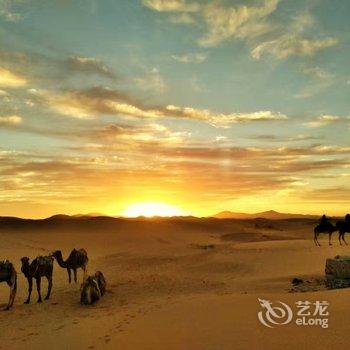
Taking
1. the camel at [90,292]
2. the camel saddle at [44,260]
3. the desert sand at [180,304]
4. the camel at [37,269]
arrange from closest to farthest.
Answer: the desert sand at [180,304] < the camel at [90,292] < the camel at [37,269] < the camel saddle at [44,260]

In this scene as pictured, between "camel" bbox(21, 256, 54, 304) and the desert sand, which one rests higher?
"camel" bbox(21, 256, 54, 304)

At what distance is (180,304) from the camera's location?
35.2 ft

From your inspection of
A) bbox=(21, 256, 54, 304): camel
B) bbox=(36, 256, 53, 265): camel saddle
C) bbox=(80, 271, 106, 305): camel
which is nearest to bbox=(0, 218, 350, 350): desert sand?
bbox=(80, 271, 106, 305): camel

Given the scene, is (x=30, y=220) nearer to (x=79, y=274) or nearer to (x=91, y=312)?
(x=79, y=274)

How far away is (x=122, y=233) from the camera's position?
48.2m

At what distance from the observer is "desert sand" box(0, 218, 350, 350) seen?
7.62 metres

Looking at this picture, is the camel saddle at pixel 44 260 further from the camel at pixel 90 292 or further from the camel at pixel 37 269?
the camel at pixel 90 292

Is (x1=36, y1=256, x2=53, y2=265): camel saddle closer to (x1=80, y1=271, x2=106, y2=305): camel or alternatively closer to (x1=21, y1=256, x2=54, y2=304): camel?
(x1=21, y1=256, x2=54, y2=304): camel

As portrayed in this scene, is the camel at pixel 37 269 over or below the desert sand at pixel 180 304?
over

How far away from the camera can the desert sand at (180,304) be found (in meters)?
7.62

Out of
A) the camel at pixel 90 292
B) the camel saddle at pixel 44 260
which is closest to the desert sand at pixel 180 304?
the camel at pixel 90 292

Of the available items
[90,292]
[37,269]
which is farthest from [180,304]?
[37,269]

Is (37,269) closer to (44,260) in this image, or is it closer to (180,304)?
(44,260)

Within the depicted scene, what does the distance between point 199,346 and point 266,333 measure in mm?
1230
